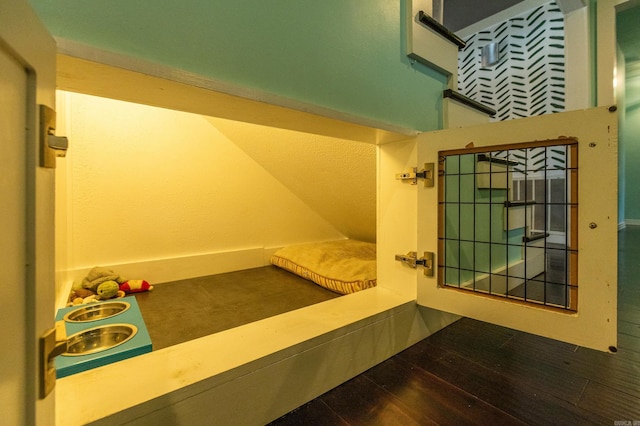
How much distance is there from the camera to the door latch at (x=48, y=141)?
14.0 inches

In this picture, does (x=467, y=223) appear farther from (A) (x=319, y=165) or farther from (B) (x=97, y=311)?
(B) (x=97, y=311)

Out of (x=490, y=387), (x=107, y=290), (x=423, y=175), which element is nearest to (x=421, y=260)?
(x=423, y=175)

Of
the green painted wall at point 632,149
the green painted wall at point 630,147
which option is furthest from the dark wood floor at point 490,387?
the green painted wall at point 632,149

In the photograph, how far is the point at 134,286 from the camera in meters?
1.54

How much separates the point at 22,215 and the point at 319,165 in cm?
138

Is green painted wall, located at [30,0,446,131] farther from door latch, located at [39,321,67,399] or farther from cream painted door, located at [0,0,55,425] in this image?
door latch, located at [39,321,67,399]

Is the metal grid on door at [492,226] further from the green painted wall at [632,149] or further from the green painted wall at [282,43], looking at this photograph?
the green painted wall at [632,149]

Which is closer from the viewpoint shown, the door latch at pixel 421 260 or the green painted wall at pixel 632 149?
the door latch at pixel 421 260

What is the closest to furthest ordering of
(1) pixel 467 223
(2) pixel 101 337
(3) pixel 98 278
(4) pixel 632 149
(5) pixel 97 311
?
(2) pixel 101 337 < (5) pixel 97 311 < (1) pixel 467 223 < (3) pixel 98 278 < (4) pixel 632 149

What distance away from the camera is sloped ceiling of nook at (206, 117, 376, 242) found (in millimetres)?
1438

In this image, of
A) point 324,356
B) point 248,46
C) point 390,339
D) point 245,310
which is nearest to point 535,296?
point 390,339

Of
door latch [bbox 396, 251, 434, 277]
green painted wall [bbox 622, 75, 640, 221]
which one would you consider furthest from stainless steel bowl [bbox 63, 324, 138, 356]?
green painted wall [bbox 622, 75, 640, 221]

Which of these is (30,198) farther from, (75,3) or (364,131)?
(364,131)

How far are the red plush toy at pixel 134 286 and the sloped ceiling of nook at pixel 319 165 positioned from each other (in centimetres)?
104
